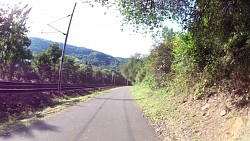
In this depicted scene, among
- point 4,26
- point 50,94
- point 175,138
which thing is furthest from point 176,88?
point 4,26

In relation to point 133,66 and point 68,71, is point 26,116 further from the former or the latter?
point 133,66

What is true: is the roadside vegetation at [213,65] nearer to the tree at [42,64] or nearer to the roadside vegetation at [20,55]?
the roadside vegetation at [20,55]

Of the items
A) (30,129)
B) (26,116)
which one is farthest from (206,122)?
(26,116)

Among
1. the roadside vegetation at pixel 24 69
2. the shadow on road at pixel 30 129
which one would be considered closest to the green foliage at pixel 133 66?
the roadside vegetation at pixel 24 69

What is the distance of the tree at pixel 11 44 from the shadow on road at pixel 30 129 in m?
30.4

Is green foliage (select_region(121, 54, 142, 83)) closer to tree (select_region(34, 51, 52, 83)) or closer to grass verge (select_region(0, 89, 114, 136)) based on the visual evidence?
tree (select_region(34, 51, 52, 83))

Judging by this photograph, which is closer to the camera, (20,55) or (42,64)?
(20,55)

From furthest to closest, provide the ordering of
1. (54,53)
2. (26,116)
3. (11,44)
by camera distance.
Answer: (54,53), (11,44), (26,116)

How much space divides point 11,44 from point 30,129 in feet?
109

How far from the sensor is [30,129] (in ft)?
32.3

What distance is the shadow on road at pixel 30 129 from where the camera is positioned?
8.68m

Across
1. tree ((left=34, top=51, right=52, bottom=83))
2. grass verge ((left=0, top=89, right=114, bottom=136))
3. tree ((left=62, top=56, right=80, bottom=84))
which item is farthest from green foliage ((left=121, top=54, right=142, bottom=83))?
grass verge ((left=0, top=89, right=114, bottom=136))

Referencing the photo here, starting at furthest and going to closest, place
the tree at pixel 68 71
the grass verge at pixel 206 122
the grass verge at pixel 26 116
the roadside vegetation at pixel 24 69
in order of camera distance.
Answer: the tree at pixel 68 71, the roadside vegetation at pixel 24 69, the grass verge at pixel 26 116, the grass verge at pixel 206 122

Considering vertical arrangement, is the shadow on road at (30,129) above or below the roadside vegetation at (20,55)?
below
